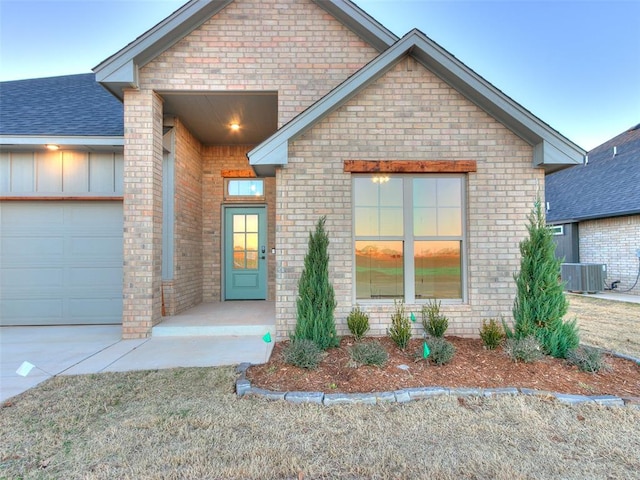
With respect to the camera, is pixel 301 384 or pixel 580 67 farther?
pixel 580 67

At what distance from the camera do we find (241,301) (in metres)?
8.12

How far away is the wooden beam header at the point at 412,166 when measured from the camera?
515 centimetres

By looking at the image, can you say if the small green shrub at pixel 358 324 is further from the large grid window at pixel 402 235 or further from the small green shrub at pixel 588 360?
the small green shrub at pixel 588 360

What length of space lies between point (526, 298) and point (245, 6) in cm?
631

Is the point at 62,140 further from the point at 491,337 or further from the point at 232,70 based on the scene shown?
the point at 491,337

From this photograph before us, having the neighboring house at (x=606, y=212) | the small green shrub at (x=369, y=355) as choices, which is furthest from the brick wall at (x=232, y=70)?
the neighboring house at (x=606, y=212)

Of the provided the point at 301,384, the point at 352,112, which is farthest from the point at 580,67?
the point at 301,384

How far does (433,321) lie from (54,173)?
7.37 m

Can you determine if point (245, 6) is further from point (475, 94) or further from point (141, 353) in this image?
point (141, 353)

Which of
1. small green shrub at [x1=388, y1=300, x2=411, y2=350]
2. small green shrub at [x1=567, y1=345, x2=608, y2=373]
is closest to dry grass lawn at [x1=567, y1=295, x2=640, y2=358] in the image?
small green shrub at [x1=567, y1=345, x2=608, y2=373]

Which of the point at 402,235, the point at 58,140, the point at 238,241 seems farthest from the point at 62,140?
the point at 402,235

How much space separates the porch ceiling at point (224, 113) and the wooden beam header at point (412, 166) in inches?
83.3

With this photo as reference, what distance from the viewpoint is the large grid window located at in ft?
17.4

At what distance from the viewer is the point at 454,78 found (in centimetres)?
501
